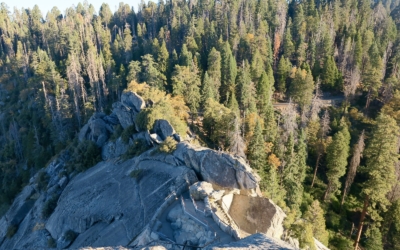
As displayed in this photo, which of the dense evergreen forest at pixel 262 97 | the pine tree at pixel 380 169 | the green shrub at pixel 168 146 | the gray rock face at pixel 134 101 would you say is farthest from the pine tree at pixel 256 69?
the green shrub at pixel 168 146

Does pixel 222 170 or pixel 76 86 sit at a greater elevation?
pixel 222 170

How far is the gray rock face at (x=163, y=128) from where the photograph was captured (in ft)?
101

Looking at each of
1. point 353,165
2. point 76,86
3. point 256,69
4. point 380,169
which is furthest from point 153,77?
point 380,169

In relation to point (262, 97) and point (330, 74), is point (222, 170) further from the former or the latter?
point (330, 74)

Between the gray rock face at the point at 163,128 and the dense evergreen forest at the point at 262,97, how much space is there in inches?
43.0

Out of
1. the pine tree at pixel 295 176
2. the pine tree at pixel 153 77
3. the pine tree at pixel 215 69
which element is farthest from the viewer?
the pine tree at pixel 215 69

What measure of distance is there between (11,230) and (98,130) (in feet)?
49.5

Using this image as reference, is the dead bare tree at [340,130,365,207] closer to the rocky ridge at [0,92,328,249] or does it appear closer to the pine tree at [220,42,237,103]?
the rocky ridge at [0,92,328,249]

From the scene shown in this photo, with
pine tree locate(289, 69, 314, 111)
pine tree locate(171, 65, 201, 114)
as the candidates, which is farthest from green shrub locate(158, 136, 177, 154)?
pine tree locate(289, 69, 314, 111)

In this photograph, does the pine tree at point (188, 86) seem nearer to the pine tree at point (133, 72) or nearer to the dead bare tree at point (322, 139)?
the pine tree at point (133, 72)

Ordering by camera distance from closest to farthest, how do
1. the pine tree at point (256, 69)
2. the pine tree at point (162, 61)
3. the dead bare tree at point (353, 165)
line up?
the dead bare tree at point (353, 165) → the pine tree at point (256, 69) → the pine tree at point (162, 61)

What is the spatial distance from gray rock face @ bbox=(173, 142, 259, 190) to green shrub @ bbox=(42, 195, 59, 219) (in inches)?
680

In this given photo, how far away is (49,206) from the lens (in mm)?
32031

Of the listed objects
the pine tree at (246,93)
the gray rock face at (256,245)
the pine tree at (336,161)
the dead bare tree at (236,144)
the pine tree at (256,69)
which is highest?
the gray rock face at (256,245)
